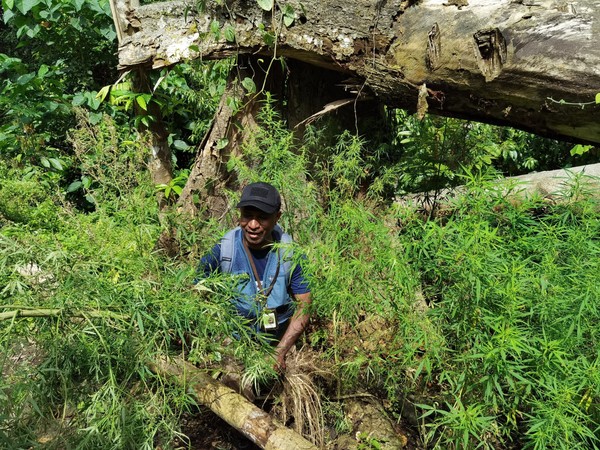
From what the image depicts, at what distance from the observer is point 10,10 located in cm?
608

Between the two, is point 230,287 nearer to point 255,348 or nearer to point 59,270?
point 255,348

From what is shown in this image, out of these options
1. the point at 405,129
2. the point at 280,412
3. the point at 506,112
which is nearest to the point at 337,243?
the point at 280,412

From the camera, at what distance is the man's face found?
129 inches

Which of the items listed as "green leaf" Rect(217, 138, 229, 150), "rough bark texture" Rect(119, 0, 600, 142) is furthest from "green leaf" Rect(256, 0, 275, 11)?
"green leaf" Rect(217, 138, 229, 150)

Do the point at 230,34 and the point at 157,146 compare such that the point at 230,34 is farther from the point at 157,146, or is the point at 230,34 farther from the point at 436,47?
the point at 157,146

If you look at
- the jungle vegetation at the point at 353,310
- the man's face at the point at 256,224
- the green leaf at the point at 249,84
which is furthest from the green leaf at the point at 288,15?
the man's face at the point at 256,224

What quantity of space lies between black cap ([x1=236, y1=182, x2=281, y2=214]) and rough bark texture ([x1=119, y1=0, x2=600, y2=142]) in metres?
1.10

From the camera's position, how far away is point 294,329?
3.39 m

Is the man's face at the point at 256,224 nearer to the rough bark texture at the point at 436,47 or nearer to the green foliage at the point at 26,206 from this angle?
the rough bark texture at the point at 436,47

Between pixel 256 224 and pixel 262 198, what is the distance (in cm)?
15

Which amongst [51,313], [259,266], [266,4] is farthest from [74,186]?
[51,313]

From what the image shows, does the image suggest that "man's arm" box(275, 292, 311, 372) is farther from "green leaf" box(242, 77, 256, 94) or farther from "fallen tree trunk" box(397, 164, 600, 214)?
"green leaf" box(242, 77, 256, 94)

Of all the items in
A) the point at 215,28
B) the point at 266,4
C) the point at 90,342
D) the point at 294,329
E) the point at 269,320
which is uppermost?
the point at 266,4

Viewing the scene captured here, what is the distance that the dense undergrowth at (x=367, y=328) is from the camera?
2504 mm
